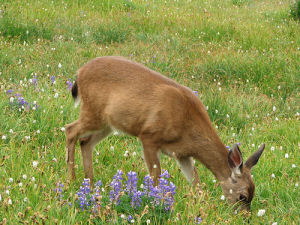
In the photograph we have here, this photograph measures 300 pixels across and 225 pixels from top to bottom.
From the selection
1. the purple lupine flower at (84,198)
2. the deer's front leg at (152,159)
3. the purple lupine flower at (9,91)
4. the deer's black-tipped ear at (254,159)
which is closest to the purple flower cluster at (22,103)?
the purple lupine flower at (9,91)

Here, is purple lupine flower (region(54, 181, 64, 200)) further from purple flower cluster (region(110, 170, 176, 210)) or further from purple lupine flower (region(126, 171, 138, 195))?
purple lupine flower (region(126, 171, 138, 195))

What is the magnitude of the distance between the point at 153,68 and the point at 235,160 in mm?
3694

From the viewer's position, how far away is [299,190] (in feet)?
14.7

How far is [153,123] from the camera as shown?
4.58 meters

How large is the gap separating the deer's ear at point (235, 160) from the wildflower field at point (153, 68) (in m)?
0.34

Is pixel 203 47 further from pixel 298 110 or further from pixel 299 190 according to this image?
pixel 299 190

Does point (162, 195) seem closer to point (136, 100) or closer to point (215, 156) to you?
point (215, 156)

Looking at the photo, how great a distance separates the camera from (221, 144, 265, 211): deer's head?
171 inches

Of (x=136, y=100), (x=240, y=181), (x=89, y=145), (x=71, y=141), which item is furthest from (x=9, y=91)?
(x=240, y=181)

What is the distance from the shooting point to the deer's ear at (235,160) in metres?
4.30

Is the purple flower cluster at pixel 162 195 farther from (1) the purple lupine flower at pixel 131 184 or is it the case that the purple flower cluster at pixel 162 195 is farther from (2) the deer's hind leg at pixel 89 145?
(2) the deer's hind leg at pixel 89 145

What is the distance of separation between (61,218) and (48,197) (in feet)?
0.63

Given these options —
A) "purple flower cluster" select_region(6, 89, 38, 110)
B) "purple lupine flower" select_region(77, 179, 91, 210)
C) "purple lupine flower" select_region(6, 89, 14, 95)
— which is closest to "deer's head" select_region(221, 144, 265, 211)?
"purple lupine flower" select_region(77, 179, 91, 210)

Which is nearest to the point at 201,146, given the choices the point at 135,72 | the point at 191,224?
the point at 135,72
